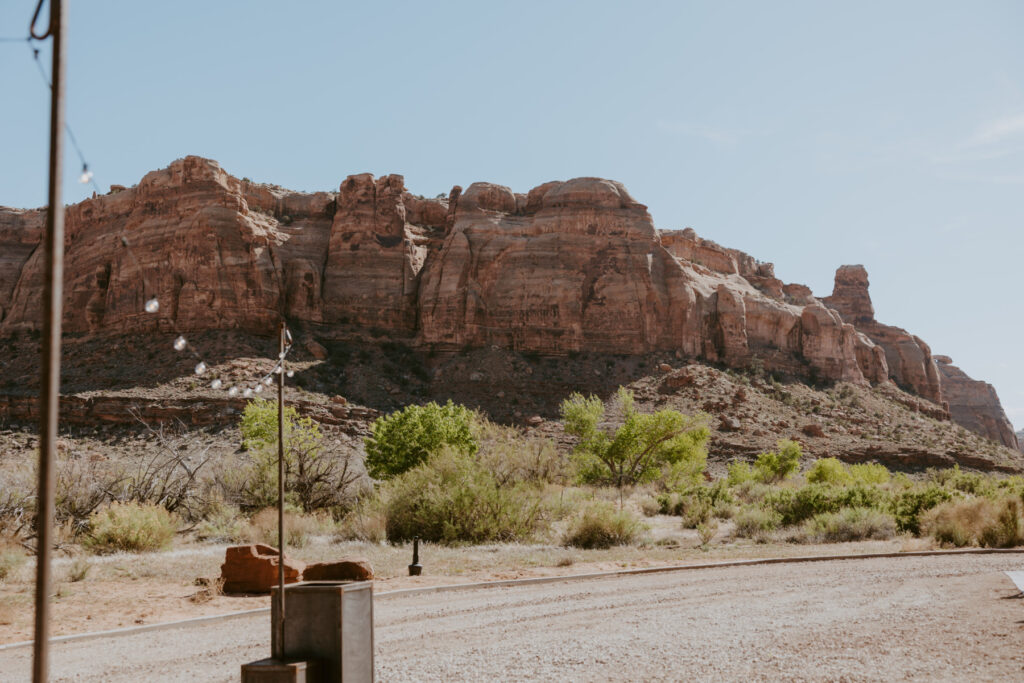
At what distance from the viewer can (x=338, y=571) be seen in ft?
44.6

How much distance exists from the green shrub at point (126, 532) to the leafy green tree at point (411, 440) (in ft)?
38.4

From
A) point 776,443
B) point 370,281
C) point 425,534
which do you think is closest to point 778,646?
point 425,534

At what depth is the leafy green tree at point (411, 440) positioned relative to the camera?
3228 cm

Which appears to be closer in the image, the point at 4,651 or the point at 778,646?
the point at 778,646

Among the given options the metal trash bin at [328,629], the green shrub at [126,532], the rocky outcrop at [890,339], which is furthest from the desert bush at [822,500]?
Result: the rocky outcrop at [890,339]

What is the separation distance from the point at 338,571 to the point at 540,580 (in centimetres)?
380

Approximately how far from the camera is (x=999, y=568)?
1521 centimetres

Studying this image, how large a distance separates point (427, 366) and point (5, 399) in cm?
2985

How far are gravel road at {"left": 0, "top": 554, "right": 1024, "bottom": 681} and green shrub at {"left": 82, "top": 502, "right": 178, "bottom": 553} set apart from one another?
8.78m

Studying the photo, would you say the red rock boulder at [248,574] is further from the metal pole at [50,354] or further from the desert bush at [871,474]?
the desert bush at [871,474]

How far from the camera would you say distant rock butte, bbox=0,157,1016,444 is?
209 ft

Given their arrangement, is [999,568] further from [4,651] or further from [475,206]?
[475,206]

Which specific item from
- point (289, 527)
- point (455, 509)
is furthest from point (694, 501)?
point (289, 527)

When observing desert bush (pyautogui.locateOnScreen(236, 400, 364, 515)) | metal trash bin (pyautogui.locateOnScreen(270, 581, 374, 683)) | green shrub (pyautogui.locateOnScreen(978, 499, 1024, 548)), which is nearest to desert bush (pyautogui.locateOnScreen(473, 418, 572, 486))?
desert bush (pyautogui.locateOnScreen(236, 400, 364, 515))
